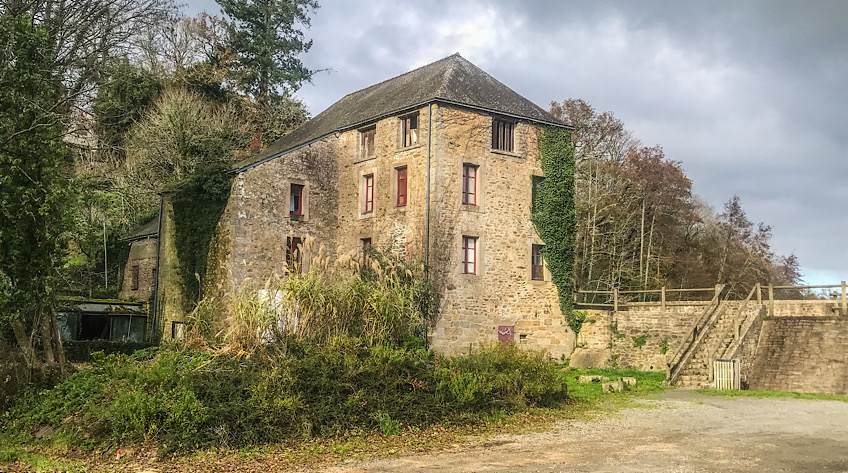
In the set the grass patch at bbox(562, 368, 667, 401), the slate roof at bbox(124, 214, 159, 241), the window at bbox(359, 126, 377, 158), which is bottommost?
the grass patch at bbox(562, 368, 667, 401)

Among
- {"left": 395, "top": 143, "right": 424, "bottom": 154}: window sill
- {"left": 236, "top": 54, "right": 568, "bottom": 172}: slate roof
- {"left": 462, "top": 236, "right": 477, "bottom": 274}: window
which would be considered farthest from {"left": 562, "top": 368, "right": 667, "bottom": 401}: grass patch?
{"left": 236, "top": 54, "right": 568, "bottom": 172}: slate roof

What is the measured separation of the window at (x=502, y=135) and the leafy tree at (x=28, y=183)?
13595mm

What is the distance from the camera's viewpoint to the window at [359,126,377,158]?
81.3 feet

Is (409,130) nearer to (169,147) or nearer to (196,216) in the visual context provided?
(196,216)

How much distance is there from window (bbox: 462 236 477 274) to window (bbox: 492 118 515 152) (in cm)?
313

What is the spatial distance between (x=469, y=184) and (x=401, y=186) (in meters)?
2.16

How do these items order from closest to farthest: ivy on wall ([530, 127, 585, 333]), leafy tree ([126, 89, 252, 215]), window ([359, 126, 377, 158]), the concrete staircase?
the concrete staircase < ivy on wall ([530, 127, 585, 333]) < window ([359, 126, 377, 158]) < leafy tree ([126, 89, 252, 215])

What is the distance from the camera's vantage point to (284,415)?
422 inches

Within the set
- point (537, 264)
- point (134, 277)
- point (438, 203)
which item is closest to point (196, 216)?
point (134, 277)

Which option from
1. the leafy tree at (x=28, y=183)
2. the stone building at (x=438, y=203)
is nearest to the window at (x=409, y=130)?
the stone building at (x=438, y=203)

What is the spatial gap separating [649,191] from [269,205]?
1780 centimetres

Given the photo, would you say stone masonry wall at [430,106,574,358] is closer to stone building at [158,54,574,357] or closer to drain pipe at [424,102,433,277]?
stone building at [158,54,574,357]

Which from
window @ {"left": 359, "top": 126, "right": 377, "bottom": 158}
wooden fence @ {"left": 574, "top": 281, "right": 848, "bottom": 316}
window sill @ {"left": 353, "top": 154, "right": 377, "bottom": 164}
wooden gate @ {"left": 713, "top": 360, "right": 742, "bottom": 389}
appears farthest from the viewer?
window @ {"left": 359, "top": 126, "right": 377, "bottom": 158}

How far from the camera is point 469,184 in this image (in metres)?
23.0
